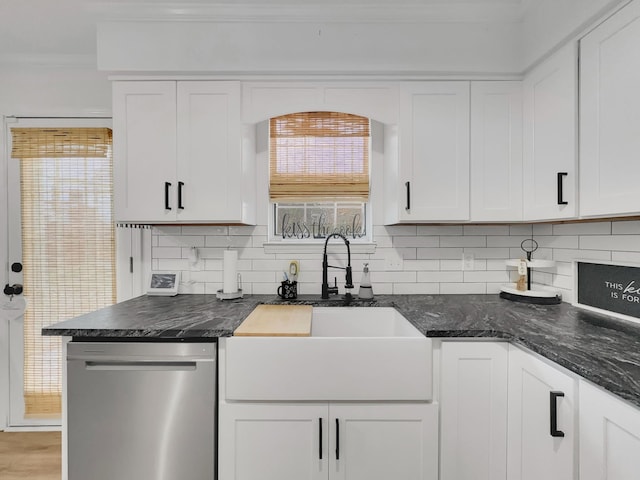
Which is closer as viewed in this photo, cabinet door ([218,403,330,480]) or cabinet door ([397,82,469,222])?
cabinet door ([218,403,330,480])

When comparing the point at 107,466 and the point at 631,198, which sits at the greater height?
the point at 631,198

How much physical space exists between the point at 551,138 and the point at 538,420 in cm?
132

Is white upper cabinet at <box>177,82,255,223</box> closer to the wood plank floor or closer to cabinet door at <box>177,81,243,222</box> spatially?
cabinet door at <box>177,81,243,222</box>

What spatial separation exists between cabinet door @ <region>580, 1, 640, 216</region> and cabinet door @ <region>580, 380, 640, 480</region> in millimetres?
728

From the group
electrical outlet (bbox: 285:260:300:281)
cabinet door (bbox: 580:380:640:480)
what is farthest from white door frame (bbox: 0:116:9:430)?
cabinet door (bbox: 580:380:640:480)

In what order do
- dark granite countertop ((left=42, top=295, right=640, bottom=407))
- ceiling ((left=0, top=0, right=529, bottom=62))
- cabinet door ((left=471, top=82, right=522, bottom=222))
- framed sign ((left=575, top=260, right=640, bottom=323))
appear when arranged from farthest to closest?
cabinet door ((left=471, top=82, right=522, bottom=222))
ceiling ((left=0, top=0, right=529, bottom=62))
framed sign ((left=575, top=260, right=640, bottom=323))
dark granite countertop ((left=42, top=295, right=640, bottom=407))

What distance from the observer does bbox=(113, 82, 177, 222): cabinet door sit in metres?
2.05

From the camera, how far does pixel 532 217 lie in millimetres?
1952

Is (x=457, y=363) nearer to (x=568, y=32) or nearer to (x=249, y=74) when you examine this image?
(x=568, y=32)

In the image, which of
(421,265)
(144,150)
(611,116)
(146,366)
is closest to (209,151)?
(144,150)

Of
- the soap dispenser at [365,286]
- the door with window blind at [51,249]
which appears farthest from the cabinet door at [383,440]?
the door with window blind at [51,249]

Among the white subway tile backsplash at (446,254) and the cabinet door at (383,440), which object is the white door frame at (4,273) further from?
the white subway tile backsplash at (446,254)

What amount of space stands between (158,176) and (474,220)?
1856 millimetres

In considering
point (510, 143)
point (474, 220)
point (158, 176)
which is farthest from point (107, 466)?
point (510, 143)
